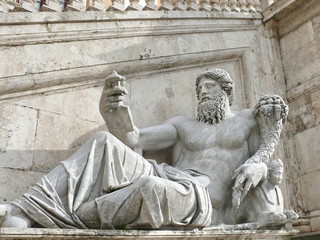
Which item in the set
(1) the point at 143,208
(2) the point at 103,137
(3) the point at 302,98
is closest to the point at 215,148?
(2) the point at 103,137

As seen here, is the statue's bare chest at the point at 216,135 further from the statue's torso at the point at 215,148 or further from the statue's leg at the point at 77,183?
the statue's leg at the point at 77,183

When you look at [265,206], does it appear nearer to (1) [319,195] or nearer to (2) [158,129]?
(2) [158,129]

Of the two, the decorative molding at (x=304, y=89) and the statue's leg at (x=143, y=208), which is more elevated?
the decorative molding at (x=304, y=89)

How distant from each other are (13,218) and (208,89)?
2.21 metres

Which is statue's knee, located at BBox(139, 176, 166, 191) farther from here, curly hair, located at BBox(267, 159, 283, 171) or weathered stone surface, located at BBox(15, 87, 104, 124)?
weathered stone surface, located at BBox(15, 87, 104, 124)

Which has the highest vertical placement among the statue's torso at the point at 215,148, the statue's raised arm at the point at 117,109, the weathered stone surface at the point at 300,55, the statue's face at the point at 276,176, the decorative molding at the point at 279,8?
the decorative molding at the point at 279,8

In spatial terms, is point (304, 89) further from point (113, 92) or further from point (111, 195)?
point (111, 195)

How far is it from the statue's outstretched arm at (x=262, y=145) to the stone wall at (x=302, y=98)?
183cm

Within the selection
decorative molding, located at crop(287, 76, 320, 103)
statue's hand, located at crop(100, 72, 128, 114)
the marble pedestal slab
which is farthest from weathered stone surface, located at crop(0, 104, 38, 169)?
decorative molding, located at crop(287, 76, 320, 103)

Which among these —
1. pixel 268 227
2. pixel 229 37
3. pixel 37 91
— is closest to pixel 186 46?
pixel 229 37

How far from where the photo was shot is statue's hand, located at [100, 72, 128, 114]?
340 cm

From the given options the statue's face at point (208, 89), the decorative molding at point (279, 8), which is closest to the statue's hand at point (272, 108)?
the statue's face at point (208, 89)

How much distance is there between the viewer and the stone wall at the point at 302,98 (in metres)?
5.37

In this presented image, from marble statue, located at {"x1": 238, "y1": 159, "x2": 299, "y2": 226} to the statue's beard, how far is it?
0.69 metres
